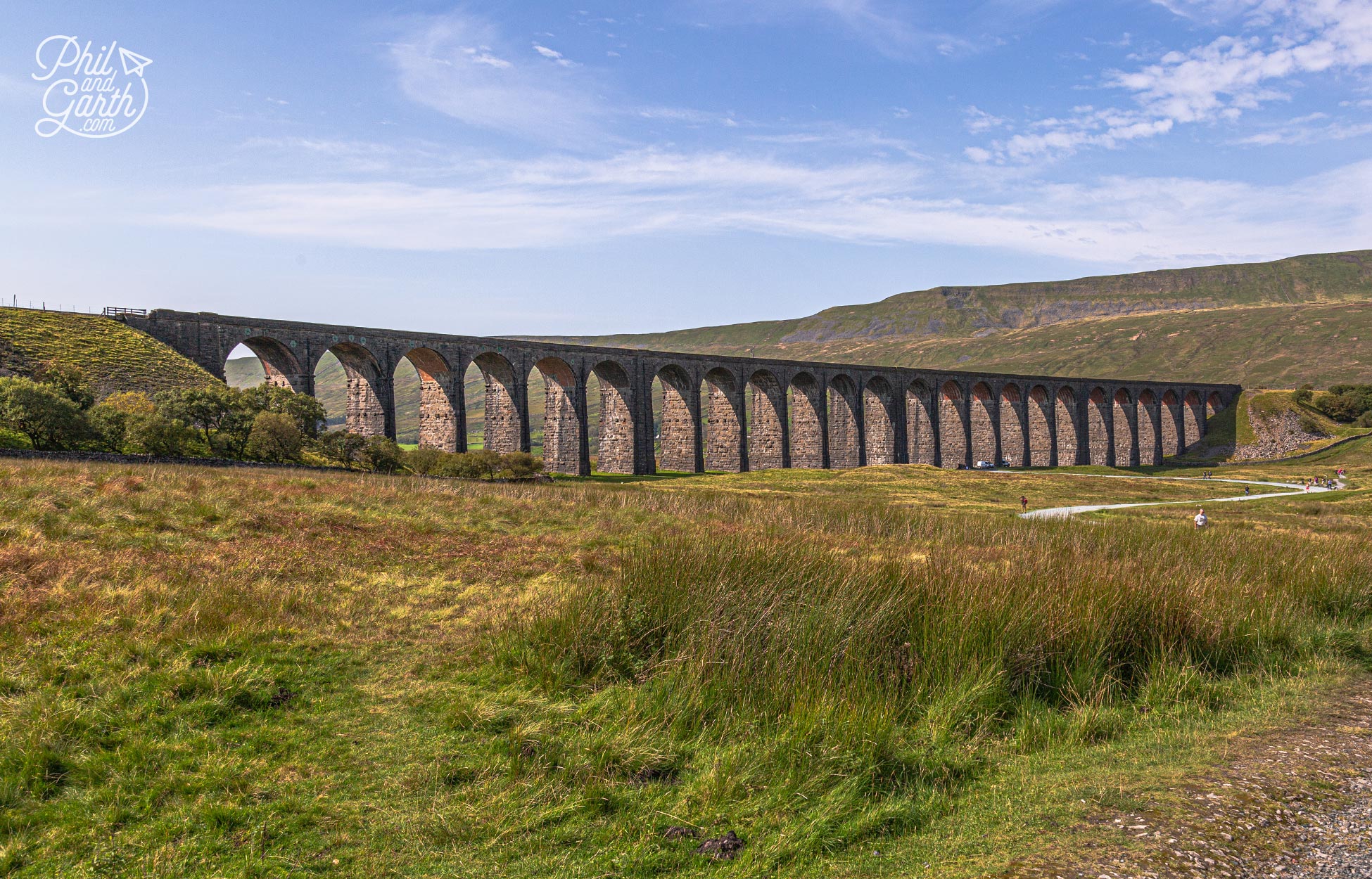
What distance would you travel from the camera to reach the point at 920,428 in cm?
7088

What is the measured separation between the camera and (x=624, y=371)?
5262 cm

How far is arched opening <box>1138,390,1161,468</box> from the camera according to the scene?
8581cm

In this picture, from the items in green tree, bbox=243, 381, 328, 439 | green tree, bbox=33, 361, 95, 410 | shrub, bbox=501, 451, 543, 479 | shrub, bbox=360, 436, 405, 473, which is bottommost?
shrub, bbox=501, 451, 543, 479

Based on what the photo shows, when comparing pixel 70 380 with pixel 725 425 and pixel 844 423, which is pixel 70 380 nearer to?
pixel 725 425

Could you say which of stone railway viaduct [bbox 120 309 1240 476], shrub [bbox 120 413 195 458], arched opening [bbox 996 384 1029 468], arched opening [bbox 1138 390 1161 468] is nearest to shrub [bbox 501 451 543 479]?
stone railway viaduct [bbox 120 309 1240 476]

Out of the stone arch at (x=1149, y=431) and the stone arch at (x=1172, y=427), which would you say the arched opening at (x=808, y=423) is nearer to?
the stone arch at (x=1149, y=431)

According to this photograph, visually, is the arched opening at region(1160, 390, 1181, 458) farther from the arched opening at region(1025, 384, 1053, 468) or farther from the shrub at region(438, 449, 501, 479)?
the shrub at region(438, 449, 501, 479)

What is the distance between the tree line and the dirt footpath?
1027 inches

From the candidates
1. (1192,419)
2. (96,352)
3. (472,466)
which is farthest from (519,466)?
(1192,419)

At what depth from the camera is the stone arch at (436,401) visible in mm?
44062

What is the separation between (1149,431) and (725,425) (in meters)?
53.0

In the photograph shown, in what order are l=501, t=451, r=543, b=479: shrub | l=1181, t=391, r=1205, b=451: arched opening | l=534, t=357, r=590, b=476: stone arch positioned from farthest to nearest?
l=1181, t=391, r=1205, b=451: arched opening
l=534, t=357, r=590, b=476: stone arch
l=501, t=451, r=543, b=479: shrub

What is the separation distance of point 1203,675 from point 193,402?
94.6 feet

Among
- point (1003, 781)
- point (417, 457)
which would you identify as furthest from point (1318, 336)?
point (1003, 781)
